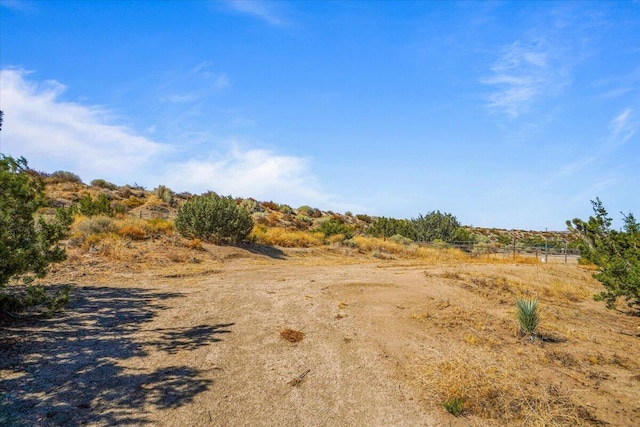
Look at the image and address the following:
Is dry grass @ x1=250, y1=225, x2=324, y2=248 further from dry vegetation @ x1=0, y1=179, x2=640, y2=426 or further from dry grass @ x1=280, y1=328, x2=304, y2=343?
dry grass @ x1=280, y1=328, x2=304, y2=343

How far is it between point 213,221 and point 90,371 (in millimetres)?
13813

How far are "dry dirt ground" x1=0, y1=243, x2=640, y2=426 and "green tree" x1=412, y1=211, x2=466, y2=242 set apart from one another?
77.7 feet

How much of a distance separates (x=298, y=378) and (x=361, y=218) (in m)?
51.6

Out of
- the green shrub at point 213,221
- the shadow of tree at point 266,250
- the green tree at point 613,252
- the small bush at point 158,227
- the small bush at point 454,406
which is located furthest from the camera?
the shadow of tree at point 266,250

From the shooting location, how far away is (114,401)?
4.62 metres

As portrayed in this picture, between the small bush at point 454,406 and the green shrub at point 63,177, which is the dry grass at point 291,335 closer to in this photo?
the small bush at point 454,406

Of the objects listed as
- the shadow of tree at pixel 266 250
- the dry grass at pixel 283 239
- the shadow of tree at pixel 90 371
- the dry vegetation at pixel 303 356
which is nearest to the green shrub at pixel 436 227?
the dry grass at pixel 283 239

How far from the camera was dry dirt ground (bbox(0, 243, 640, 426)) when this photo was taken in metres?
4.70

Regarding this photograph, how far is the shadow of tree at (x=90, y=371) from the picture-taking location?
4395 mm

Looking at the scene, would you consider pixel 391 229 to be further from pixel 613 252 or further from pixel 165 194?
pixel 613 252

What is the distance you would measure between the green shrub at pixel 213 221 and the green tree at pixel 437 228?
20619mm

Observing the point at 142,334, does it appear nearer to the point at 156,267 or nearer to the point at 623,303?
the point at 156,267

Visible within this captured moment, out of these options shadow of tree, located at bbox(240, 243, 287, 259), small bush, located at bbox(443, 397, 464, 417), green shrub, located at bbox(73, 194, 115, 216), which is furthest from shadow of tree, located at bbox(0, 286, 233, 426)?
green shrub, located at bbox(73, 194, 115, 216)

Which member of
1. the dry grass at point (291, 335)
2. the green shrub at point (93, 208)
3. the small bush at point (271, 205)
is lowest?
the dry grass at point (291, 335)
